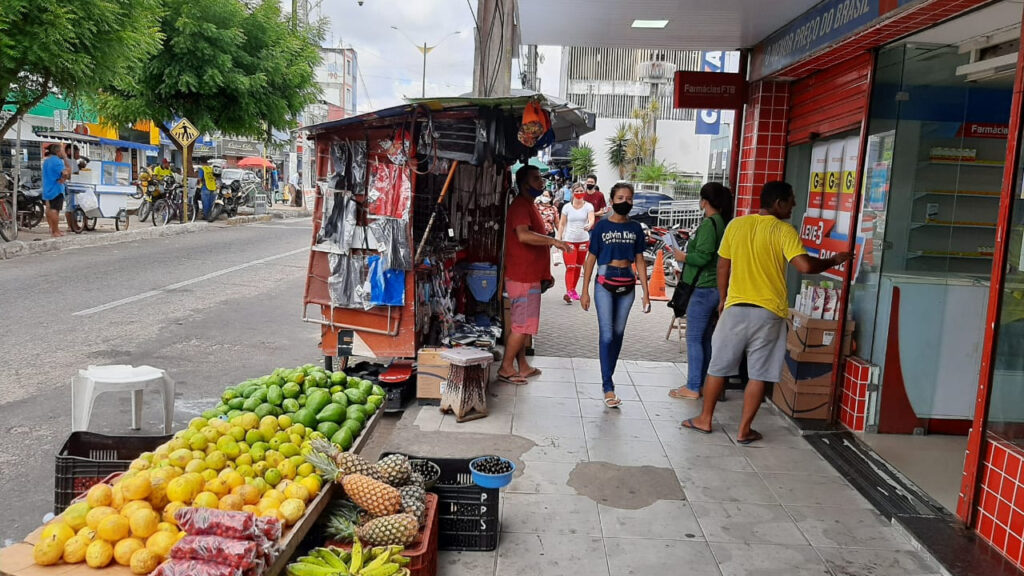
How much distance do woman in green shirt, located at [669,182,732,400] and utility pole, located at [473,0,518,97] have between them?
2.69m

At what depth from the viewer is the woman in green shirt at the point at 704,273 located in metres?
6.35

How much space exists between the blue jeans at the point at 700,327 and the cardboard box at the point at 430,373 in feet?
7.07

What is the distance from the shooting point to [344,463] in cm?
352

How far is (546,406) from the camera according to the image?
6.23 meters

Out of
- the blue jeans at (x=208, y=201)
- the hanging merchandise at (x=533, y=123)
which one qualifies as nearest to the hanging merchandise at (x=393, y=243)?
the hanging merchandise at (x=533, y=123)

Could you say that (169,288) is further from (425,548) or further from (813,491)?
(813,491)

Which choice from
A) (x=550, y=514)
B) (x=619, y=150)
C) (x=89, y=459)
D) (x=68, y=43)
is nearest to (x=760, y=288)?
(x=550, y=514)

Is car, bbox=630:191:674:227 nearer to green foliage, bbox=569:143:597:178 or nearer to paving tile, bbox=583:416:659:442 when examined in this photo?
green foliage, bbox=569:143:597:178

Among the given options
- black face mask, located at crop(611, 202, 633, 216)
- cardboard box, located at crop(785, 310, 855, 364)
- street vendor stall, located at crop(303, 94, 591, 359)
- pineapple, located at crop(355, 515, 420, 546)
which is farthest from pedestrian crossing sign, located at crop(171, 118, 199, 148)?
pineapple, located at crop(355, 515, 420, 546)

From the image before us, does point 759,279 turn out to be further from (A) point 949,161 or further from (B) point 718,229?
(A) point 949,161

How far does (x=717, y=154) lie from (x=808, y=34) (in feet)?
102

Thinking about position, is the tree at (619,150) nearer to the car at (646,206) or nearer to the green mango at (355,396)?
the car at (646,206)

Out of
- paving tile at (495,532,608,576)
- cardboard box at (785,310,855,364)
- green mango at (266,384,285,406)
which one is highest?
cardboard box at (785,310,855,364)

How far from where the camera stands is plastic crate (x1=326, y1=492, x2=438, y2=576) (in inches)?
124
